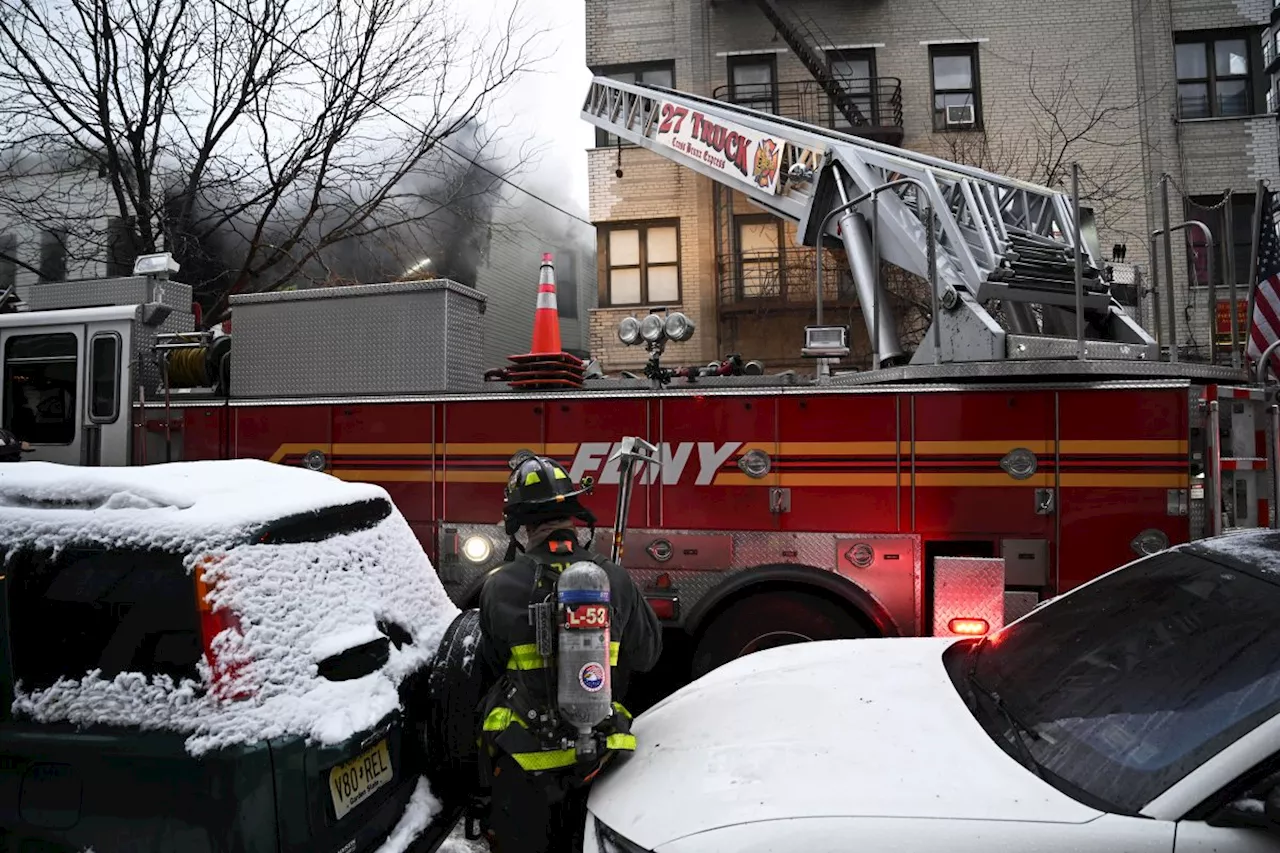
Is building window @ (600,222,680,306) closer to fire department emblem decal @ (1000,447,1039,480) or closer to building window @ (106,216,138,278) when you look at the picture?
building window @ (106,216,138,278)

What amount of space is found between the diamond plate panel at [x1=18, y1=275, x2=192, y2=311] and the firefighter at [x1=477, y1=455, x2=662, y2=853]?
16.1ft

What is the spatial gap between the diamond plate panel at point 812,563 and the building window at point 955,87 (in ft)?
41.3

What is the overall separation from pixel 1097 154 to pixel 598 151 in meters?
8.83

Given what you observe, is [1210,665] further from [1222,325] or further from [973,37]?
[973,37]

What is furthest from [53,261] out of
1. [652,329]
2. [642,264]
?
[652,329]

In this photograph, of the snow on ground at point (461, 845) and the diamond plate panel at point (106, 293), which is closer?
the snow on ground at point (461, 845)

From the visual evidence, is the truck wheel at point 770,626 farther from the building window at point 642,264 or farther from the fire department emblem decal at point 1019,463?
the building window at point 642,264

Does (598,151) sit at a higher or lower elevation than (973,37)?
lower

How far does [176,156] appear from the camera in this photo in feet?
32.7

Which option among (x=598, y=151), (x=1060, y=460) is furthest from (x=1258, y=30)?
(x=1060, y=460)

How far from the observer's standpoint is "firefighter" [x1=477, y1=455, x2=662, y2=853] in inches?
93.7

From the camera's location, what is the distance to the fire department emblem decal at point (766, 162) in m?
7.16

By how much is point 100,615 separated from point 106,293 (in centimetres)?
496

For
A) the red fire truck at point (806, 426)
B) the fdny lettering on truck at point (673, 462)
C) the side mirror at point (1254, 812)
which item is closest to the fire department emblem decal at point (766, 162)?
the red fire truck at point (806, 426)
